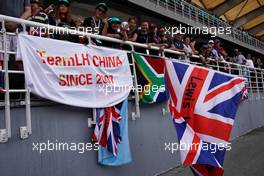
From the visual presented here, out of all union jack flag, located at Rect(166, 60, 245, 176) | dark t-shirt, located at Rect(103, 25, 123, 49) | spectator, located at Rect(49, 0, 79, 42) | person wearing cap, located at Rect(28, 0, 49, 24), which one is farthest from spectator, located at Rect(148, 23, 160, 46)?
union jack flag, located at Rect(166, 60, 245, 176)

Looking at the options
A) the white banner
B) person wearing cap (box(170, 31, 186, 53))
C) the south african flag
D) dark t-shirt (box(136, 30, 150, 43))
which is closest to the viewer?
the white banner

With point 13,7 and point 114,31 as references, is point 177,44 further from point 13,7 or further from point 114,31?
point 13,7

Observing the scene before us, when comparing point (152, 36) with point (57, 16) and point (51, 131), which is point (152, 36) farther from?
point (51, 131)

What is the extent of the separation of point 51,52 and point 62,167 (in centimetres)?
150

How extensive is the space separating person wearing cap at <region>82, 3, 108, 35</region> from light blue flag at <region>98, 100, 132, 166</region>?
4.29 ft

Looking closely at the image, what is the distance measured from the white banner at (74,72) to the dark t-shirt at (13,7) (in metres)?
0.54

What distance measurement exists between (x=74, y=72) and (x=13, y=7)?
1.15 m

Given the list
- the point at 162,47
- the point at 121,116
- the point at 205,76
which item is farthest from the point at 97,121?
the point at 162,47

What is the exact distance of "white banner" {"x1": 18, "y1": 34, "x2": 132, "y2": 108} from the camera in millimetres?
4538

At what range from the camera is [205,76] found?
13.9ft

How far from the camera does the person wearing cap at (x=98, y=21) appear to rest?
623cm

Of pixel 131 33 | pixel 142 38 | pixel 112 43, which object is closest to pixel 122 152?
pixel 112 43

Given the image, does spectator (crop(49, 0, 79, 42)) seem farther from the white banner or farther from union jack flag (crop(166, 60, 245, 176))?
union jack flag (crop(166, 60, 245, 176))

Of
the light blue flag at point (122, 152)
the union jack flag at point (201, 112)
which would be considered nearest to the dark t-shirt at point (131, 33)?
the light blue flag at point (122, 152)
